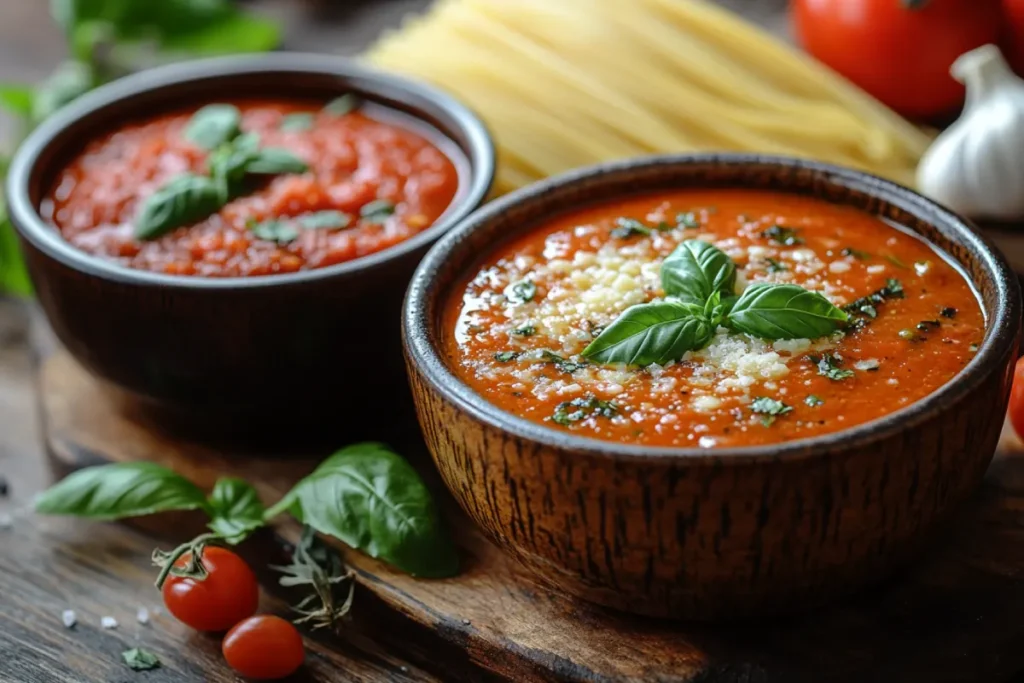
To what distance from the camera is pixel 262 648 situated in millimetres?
2729

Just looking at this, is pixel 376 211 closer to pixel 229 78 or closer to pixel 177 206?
pixel 177 206

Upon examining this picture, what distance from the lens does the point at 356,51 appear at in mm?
5309

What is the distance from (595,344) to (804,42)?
2577mm

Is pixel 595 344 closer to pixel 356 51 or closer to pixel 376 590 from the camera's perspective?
→ pixel 376 590

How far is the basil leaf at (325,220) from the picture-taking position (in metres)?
3.40

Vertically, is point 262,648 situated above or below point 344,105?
below

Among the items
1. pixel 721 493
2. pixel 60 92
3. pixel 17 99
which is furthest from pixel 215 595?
pixel 17 99

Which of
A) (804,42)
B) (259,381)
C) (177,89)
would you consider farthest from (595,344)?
(804,42)

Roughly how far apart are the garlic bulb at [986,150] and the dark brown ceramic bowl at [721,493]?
3.33ft

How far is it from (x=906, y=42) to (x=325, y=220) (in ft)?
6.91

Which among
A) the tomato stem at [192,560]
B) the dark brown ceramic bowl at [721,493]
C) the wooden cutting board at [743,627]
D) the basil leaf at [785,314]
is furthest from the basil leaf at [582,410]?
the tomato stem at [192,560]

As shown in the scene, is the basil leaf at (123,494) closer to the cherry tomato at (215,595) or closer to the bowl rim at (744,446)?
the cherry tomato at (215,595)

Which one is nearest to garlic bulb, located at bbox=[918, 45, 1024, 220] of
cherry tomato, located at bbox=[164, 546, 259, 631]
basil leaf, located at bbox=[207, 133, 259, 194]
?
basil leaf, located at bbox=[207, 133, 259, 194]

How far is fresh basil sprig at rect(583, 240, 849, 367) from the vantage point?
2.59 meters
